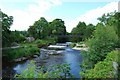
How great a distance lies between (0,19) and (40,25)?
9.58m

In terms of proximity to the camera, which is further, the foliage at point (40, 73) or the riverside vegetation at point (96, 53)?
the riverside vegetation at point (96, 53)

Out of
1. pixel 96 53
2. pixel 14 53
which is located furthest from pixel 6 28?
pixel 96 53

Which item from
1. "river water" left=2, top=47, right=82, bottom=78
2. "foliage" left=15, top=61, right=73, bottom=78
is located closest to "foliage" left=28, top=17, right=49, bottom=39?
"river water" left=2, top=47, right=82, bottom=78

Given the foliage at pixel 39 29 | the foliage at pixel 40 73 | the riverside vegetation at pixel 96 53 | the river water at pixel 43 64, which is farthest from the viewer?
the foliage at pixel 39 29

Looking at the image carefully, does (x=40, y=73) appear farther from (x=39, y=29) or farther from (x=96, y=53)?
(x=39, y=29)

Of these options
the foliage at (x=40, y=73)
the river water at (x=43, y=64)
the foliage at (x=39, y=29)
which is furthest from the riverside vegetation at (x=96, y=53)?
the foliage at (x=39, y=29)

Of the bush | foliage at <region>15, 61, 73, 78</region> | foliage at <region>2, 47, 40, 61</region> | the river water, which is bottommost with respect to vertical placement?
the river water

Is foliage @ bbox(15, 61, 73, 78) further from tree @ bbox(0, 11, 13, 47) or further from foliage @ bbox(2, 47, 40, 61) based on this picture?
foliage @ bbox(2, 47, 40, 61)

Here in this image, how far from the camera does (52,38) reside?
1587 cm

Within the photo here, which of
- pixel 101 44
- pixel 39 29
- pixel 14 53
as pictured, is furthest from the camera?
pixel 39 29

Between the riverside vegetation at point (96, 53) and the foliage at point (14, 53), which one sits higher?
the riverside vegetation at point (96, 53)

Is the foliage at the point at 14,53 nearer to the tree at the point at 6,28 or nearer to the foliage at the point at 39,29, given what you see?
the tree at the point at 6,28

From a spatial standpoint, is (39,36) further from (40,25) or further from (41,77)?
(41,77)

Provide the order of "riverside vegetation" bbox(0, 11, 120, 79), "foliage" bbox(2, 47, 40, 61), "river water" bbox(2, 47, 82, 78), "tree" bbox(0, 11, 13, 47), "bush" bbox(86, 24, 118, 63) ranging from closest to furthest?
1. "riverside vegetation" bbox(0, 11, 120, 79)
2. "bush" bbox(86, 24, 118, 63)
3. "river water" bbox(2, 47, 82, 78)
4. "tree" bbox(0, 11, 13, 47)
5. "foliage" bbox(2, 47, 40, 61)
